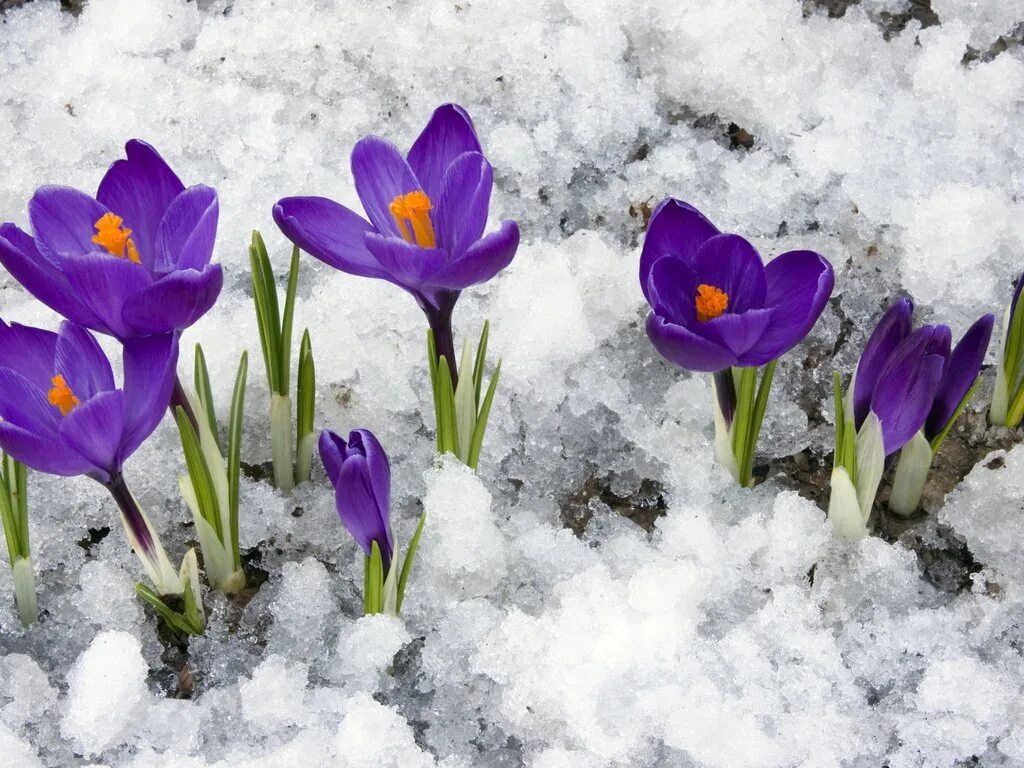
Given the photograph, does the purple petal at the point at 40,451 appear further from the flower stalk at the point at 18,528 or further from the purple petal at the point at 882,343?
the purple petal at the point at 882,343

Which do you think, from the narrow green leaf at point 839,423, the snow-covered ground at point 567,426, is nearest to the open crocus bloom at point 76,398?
the snow-covered ground at point 567,426

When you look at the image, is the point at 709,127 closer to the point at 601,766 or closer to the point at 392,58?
the point at 392,58

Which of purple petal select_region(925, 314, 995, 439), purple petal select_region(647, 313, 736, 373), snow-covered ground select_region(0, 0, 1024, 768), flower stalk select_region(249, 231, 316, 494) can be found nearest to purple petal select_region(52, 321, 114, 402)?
flower stalk select_region(249, 231, 316, 494)

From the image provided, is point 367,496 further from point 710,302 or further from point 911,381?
point 911,381

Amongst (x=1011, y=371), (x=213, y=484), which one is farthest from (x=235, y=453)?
(x=1011, y=371)

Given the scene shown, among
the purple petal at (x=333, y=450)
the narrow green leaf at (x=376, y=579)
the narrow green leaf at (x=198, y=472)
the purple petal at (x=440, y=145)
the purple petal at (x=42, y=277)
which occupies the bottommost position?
the narrow green leaf at (x=376, y=579)

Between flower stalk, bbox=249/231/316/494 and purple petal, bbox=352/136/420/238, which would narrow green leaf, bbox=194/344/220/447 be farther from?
purple petal, bbox=352/136/420/238
